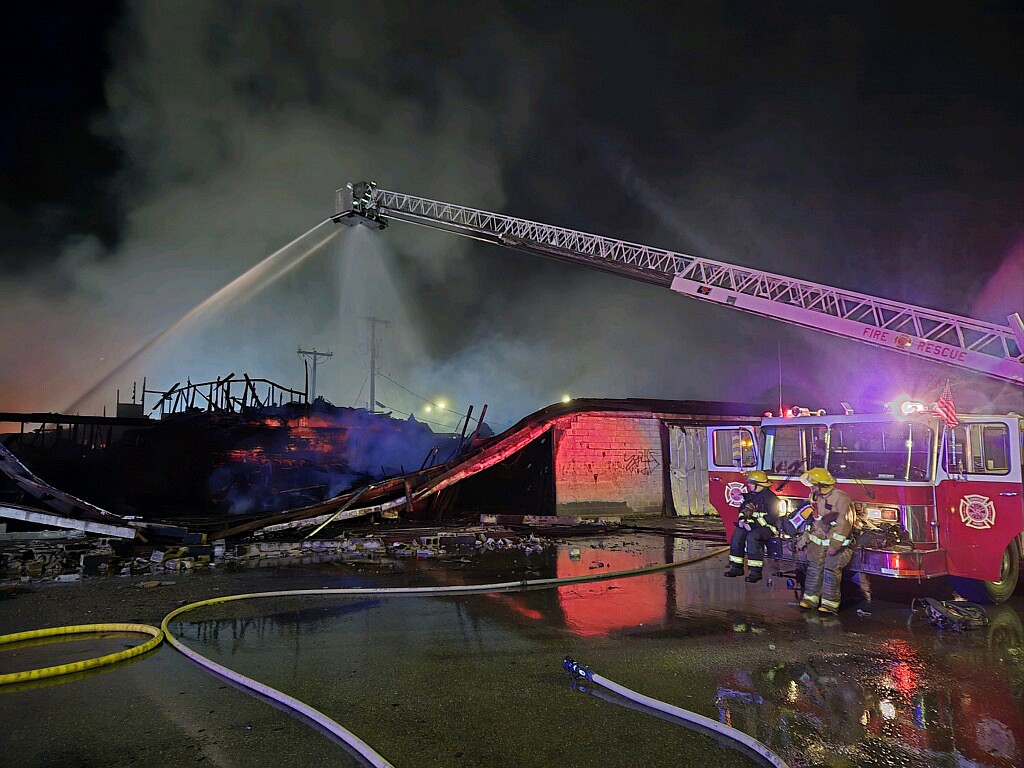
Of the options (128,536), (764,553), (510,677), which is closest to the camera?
(510,677)

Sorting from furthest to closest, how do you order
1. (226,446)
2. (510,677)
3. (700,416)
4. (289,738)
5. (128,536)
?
(226,446), (700,416), (128,536), (510,677), (289,738)

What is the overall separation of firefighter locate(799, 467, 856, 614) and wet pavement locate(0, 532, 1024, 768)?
30 centimetres

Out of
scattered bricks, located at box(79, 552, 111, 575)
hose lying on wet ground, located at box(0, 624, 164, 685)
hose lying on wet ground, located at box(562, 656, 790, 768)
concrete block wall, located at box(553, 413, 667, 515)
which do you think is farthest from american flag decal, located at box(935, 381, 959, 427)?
scattered bricks, located at box(79, 552, 111, 575)

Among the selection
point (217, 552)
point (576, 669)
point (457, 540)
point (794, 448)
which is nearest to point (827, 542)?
point (794, 448)

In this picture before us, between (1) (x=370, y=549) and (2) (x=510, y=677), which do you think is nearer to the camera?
(2) (x=510, y=677)

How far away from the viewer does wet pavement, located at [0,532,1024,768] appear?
3539 millimetres

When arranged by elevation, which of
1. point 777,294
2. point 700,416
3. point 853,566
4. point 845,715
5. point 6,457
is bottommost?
point 845,715

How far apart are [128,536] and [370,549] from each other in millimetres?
4014

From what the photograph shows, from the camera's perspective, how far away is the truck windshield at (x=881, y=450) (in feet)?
22.6

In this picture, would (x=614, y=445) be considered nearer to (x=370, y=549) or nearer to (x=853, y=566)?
(x=370, y=549)

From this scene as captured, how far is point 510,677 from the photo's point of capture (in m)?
4.69

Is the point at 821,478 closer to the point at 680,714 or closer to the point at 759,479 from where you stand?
the point at 759,479

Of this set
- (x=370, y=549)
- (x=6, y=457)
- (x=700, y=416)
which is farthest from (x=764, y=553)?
(x=6, y=457)

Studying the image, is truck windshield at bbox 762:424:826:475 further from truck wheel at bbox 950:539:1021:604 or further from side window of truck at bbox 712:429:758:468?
truck wheel at bbox 950:539:1021:604
